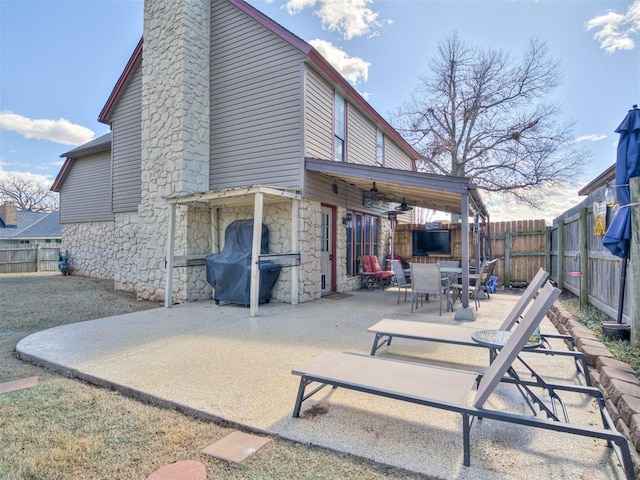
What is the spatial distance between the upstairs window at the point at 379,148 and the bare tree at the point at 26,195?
113ft

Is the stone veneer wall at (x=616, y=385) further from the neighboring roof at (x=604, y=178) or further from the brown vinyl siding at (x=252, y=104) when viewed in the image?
the brown vinyl siding at (x=252, y=104)

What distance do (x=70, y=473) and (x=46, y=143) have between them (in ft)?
146

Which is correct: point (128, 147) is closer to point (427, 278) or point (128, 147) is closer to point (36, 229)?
point (427, 278)

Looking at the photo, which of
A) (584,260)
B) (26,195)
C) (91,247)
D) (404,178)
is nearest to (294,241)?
(404,178)

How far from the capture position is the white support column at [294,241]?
7.25 m

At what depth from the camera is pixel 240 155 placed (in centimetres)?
830

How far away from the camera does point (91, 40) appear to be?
10.8 meters

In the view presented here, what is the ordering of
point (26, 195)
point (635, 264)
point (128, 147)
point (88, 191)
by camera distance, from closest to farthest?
point (635, 264), point (128, 147), point (88, 191), point (26, 195)

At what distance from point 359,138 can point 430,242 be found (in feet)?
15.7

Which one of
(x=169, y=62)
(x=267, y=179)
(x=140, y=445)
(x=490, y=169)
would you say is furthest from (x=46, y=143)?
(x=140, y=445)

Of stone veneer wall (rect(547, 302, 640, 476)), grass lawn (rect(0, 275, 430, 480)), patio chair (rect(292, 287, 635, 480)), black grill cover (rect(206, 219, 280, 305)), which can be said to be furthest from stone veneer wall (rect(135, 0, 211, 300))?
stone veneer wall (rect(547, 302, 640, 476))

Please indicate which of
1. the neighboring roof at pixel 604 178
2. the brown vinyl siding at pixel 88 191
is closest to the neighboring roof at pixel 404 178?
the neighboring roof at pixel 604 178

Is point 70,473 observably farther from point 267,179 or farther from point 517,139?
point 517,139

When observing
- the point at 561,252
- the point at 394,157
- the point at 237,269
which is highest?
the point at 394,157
